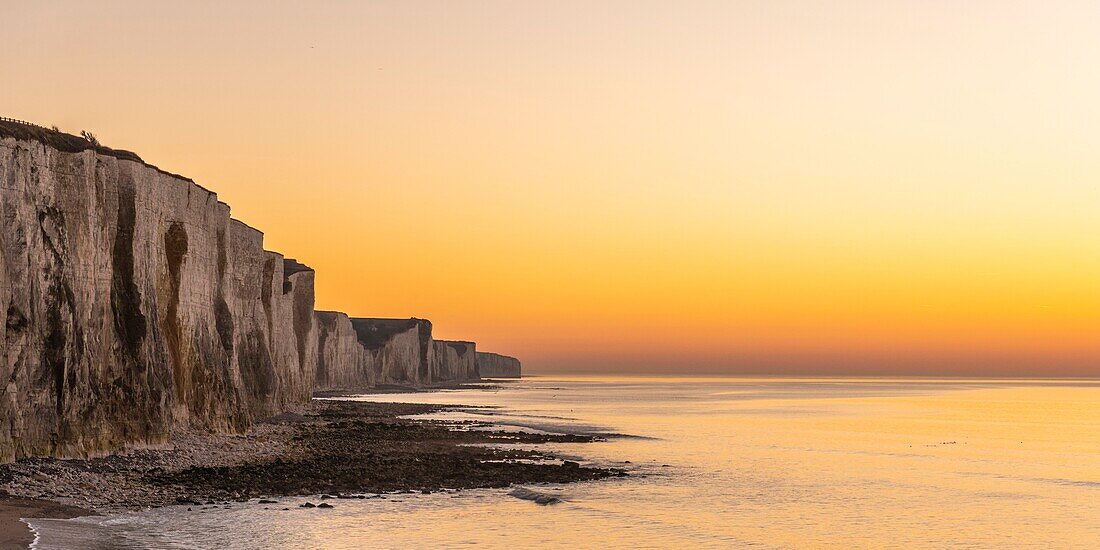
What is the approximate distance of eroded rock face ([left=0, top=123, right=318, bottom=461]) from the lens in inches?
1017

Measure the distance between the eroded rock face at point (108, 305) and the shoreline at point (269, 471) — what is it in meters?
1.14

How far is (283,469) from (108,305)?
7.03m

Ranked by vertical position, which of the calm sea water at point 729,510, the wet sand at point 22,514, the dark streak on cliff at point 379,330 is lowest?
the calm sea water at point 729,510

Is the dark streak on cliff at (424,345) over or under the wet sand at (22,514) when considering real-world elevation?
→ over

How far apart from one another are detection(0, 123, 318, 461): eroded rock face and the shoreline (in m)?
1.14

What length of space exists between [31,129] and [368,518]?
46.7 feet

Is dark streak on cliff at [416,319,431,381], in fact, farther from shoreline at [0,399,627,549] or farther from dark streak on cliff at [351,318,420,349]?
shoreline at [0,399,627,549]

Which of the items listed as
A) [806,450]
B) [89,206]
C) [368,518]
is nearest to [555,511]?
[368,518]

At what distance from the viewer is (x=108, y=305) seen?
3006cm

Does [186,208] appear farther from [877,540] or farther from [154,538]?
[877,540]

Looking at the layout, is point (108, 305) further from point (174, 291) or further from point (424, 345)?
point (424, 345)

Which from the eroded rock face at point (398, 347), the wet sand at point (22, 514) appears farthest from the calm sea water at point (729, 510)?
the eroded rock face at point (398, 347)

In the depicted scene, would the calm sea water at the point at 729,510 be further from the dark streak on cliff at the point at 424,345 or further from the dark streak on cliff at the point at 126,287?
the dark streak on cliff at the point at 424,345

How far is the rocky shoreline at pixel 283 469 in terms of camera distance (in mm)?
24297
